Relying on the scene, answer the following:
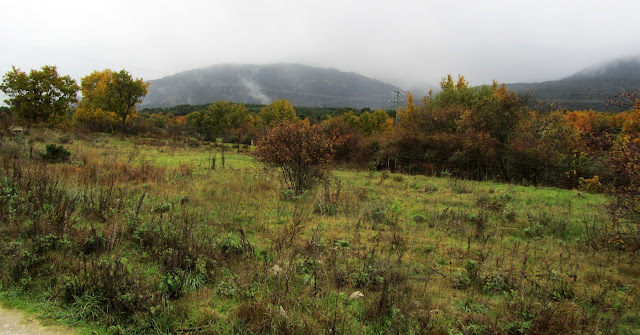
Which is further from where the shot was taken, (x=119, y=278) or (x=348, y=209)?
(x=348, y=209)

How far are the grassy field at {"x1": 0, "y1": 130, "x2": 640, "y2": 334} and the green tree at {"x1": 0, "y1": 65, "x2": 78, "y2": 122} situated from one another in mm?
31650

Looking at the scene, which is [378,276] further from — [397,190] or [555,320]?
[397,190]

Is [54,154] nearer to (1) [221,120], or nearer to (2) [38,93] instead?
(2) [38,93]

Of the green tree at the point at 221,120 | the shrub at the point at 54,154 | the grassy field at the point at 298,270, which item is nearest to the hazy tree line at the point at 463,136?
the grassy field at the point at 298,270

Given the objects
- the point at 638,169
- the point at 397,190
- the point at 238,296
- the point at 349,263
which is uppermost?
the point at 638,169

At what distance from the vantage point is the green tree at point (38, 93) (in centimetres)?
3161

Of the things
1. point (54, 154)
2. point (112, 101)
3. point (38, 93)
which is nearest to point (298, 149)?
point (54, 154)

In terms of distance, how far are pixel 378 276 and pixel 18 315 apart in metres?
4.18

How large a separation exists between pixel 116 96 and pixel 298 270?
5378cm

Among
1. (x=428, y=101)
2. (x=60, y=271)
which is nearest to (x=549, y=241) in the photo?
(x=60, y=271)

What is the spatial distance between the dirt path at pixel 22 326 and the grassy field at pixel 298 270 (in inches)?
5.3

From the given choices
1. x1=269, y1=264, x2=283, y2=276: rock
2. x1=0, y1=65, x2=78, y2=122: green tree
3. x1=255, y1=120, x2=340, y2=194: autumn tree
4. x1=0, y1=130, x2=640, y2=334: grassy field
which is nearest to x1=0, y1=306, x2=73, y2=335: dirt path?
x1=0, y1=130, x2=640, y2=334: grassy field

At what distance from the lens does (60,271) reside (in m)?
4.30

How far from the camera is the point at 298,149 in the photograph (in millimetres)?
11148
